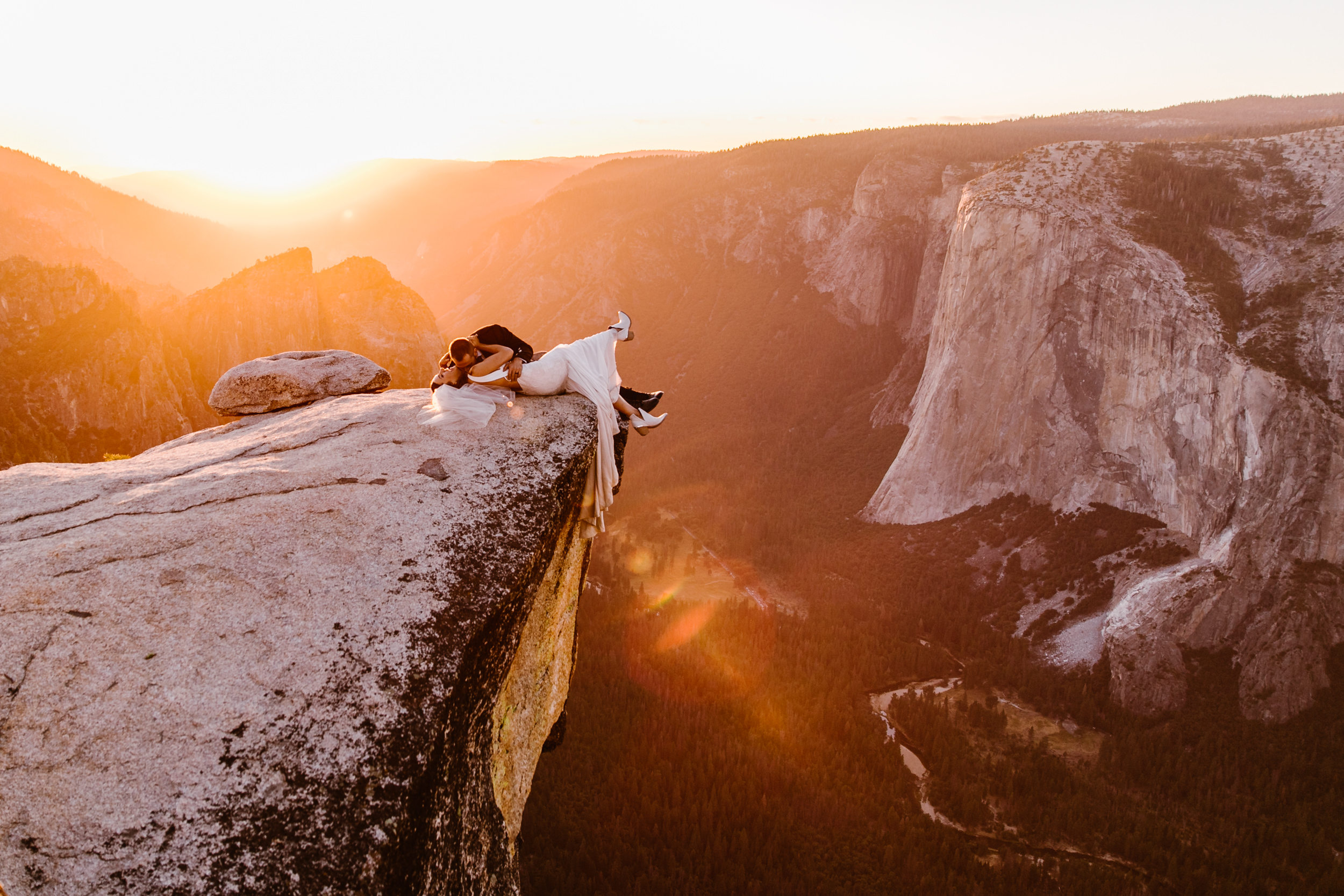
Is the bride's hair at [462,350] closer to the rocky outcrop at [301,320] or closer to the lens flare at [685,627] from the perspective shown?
the lens flare at [685,627]

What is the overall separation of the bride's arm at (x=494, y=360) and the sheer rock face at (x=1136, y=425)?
26552mm

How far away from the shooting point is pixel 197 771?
543 centimetres

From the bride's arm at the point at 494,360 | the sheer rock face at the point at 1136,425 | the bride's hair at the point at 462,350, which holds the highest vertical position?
the bride's hair at the point at 462,350

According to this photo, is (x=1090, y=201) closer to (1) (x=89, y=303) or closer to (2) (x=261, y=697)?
(2) (x=261, y=697)

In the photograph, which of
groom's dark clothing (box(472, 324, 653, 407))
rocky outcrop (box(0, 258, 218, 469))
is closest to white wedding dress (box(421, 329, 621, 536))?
groom's dark clothing (box(472, 324, 653, 407))

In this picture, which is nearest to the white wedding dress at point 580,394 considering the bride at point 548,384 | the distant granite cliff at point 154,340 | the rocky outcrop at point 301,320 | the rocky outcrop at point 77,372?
the bride at point 548,384

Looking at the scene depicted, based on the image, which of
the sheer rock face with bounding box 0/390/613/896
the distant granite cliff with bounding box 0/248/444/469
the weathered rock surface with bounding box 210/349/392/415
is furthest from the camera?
the distant granite cliff with bounding box 0/248/444/469

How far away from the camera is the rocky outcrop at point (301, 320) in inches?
1556

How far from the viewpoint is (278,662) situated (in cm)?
616

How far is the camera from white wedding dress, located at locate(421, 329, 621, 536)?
9969 mm

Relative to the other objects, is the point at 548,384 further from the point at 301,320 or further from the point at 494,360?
the point at 301,320

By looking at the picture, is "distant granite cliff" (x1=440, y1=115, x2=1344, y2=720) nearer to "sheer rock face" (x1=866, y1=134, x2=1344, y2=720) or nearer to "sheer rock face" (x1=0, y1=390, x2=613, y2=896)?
"sheer rock face" (x1=866, y1=134, x2=1344, y2=720)

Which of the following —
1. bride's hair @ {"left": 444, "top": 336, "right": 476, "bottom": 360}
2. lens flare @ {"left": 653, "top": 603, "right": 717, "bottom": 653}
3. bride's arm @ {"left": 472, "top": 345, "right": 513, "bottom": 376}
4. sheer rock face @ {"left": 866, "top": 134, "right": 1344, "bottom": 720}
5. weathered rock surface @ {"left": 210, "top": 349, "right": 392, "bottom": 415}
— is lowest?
lens flare @ {"left": 653, "top": 603, "right": 717, "bottom": 653}

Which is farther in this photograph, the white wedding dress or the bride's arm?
the bride's arm
